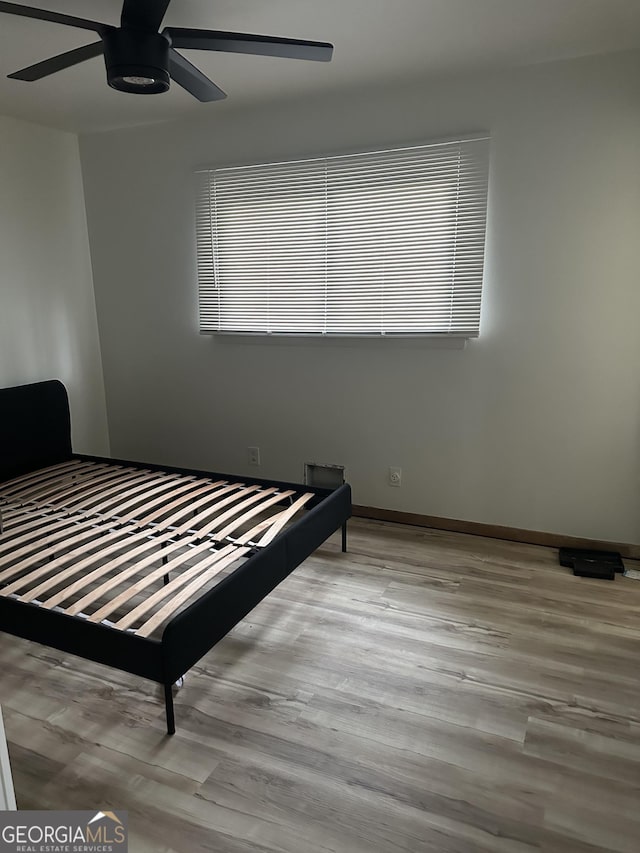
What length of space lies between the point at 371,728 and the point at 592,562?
1.65 m

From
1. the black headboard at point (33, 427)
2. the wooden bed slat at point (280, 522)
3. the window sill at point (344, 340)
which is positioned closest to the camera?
the wooden bed slat at point (280, 522)

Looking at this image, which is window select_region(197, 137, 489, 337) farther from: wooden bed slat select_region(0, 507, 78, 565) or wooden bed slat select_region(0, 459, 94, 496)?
wooden bed slat select_region(0, 507, 78, 565)

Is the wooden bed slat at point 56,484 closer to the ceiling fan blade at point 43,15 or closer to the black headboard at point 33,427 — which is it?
the black headboard at point 33,427

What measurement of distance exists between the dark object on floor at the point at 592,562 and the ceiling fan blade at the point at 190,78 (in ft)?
9.05

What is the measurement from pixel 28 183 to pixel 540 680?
4.04m

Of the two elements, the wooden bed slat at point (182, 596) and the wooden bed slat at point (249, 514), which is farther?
the wooden bed slat at point (249, 514)

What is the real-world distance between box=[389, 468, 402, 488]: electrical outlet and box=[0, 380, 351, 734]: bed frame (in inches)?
22.7

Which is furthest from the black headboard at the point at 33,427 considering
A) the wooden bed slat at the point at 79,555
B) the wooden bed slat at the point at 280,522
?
the wooden bed slat at the point at 280,522

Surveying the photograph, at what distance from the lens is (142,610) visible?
85.5 inches

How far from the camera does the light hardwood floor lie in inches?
66.3

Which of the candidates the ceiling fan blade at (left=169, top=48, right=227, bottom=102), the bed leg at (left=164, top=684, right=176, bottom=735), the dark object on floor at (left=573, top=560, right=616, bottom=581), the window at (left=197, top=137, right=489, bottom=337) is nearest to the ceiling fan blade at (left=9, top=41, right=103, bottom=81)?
the ceiling fan blade at (left=169, top=48, right=227, bottom=102)

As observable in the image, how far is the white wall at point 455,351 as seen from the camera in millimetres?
3012

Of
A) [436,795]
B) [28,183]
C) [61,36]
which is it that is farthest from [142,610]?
[28,183]

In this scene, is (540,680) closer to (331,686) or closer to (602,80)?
(331,686)
